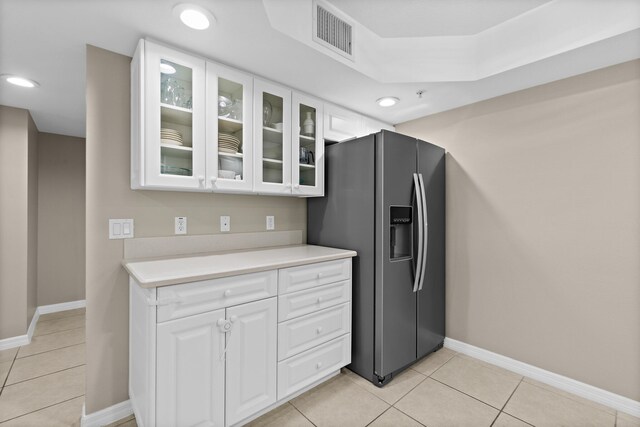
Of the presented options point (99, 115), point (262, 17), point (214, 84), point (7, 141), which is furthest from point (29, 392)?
point (262, 17)

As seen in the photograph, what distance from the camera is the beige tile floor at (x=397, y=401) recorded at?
178 cm

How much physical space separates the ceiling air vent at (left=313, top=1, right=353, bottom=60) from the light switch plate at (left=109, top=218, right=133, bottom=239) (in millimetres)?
1659

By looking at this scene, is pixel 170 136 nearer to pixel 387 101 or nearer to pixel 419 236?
pixel 387 101

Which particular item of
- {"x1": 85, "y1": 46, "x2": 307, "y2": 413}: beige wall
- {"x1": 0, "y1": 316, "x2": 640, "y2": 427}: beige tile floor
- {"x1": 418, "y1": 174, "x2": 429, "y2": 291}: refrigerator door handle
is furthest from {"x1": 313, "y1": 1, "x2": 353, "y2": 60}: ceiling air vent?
{"x1": 0, "y1": 316, "x2": 640, "y2": 427}: beige tile floor

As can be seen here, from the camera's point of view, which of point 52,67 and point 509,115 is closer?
point 52,67

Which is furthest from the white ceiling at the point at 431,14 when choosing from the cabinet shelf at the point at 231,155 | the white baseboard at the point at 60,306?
the white baseboard at the point at 60,306

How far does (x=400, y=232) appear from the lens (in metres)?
2.36

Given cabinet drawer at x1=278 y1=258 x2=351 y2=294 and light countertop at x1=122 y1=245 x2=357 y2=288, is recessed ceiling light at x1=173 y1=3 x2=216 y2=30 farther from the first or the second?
cabinet drawer at x1=278 y1=258 x2=351 y2=294

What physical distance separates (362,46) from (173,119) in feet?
4.61

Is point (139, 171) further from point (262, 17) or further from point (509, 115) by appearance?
point (509, 115)

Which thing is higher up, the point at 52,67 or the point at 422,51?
the point at 422,51

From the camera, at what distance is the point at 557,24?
1.85m

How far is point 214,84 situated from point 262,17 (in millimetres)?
561

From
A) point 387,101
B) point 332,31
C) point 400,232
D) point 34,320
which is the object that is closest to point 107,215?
point 332,31
